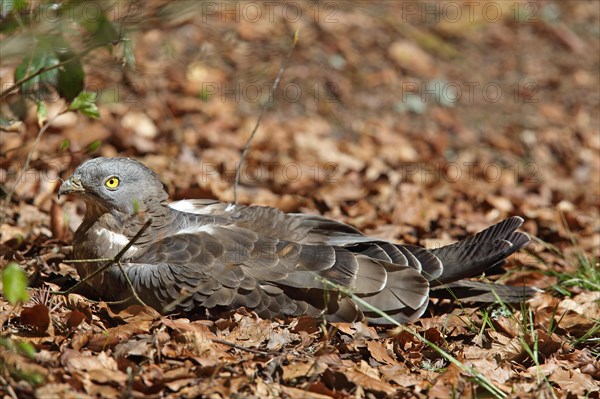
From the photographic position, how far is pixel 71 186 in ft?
16.3

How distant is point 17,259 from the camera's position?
5367 mm

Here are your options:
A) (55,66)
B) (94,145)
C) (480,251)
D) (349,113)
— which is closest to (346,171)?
(349,113)

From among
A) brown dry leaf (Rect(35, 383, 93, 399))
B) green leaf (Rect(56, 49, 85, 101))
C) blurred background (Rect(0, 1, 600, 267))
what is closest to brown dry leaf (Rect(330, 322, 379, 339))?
brown dry leaf (Rect(35, 383, 93, 399))

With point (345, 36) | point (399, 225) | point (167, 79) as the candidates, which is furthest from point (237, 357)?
point (345, 36)

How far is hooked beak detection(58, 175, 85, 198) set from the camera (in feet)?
16.3

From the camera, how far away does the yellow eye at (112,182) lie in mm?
5043

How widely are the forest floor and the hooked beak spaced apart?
16.8 inches

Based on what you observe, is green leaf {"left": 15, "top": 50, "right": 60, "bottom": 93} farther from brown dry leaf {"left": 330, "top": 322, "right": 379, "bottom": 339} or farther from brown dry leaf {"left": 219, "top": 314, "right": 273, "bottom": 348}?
brown dry leaf {"left": 330, "top": 322, "right": 379, "bottom": 339}

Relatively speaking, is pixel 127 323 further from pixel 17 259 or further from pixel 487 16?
pixel 487 16

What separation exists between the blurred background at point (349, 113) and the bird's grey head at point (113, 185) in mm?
426

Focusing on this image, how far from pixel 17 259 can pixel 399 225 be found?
3360mm

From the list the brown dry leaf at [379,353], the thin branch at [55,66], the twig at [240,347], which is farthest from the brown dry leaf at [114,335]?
the thin branch at [55,66]

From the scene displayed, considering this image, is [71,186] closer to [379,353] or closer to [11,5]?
[11,5]

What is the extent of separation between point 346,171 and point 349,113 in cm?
183
